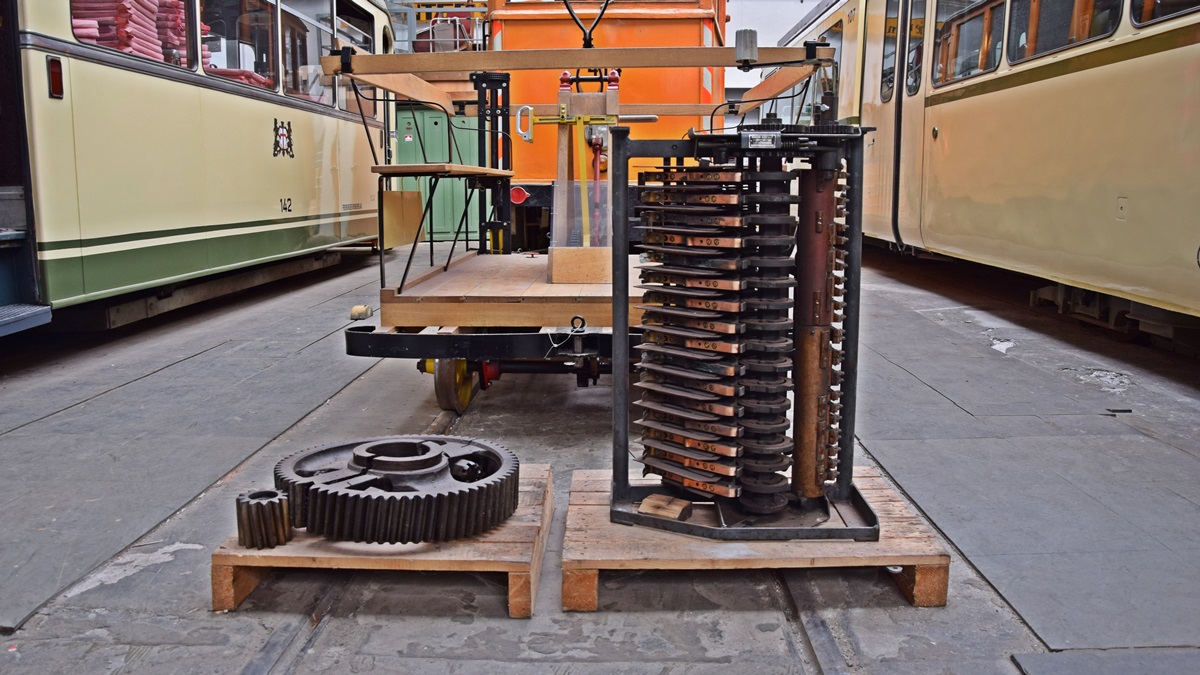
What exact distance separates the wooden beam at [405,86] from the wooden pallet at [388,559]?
112 inches

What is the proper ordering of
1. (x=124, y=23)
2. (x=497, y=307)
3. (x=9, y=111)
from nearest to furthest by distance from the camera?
1. (x=497, y=307)
2. (x=9, y=111)
3. (x=124, y=23)

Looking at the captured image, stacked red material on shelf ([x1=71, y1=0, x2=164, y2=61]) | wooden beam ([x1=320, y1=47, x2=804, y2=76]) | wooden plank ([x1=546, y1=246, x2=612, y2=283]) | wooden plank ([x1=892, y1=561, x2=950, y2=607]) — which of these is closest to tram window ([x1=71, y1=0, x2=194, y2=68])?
stacked red material on shelf ([x1=71, y1=0, x2=164, y2=61])

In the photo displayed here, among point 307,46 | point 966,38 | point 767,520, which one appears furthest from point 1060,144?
point 307,46

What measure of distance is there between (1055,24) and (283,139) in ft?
22.4

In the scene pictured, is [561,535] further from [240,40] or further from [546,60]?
[240,40]

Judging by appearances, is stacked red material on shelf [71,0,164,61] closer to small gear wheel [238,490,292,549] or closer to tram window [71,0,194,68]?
tram window [71,0,194,68]

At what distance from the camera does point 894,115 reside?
11102 mm

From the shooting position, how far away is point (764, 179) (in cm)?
308

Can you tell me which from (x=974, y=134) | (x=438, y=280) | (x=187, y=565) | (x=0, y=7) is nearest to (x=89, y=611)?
(x=187, y=565)

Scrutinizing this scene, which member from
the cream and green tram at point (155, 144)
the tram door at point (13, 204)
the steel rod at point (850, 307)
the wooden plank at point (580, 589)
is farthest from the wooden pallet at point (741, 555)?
the tram door at point (13, 204)

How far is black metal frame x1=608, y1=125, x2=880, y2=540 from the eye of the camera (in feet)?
10.2

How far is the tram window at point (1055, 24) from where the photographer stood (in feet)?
21.1

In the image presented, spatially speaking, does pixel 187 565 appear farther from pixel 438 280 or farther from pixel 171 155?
pixel 171 155

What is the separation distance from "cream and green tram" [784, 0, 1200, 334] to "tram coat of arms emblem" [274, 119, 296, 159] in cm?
623
